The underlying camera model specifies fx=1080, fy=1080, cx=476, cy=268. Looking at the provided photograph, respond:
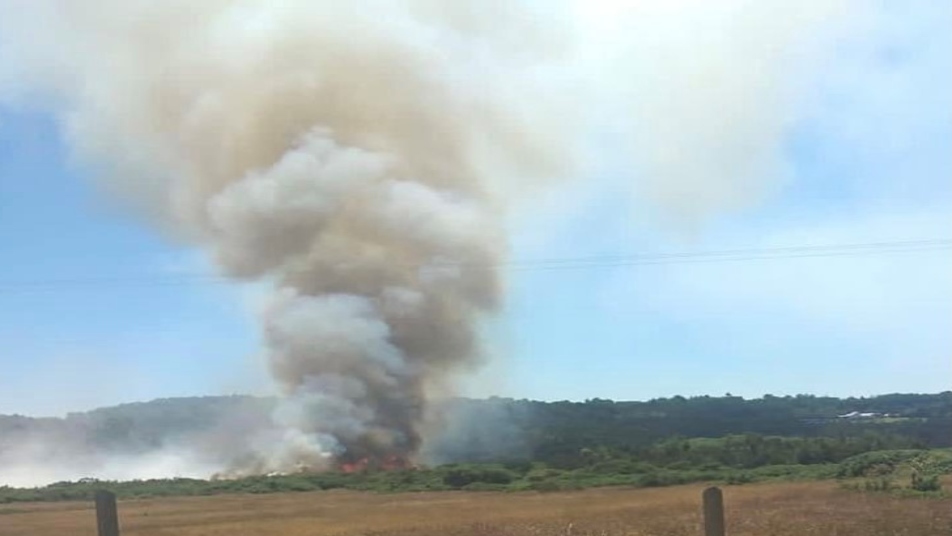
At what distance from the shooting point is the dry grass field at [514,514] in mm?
22094

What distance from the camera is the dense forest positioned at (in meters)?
44.6

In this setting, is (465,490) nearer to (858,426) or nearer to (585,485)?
(585,485)

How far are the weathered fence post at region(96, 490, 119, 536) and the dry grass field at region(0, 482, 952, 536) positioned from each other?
15.5 meters

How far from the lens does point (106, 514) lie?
593 centimetres

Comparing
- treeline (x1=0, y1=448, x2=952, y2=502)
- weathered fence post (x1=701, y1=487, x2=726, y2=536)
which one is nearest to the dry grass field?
treeline (x1=0, y1=448, x2=952, y2=502)

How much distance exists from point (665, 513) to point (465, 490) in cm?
1733

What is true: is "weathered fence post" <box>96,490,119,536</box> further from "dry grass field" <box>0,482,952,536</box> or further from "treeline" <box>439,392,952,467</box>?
"treeline" <box>439,392,952,467</box>

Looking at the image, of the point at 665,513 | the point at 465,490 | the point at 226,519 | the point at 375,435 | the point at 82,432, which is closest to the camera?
the point at 665,513

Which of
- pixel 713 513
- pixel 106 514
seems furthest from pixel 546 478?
pixel 106 514

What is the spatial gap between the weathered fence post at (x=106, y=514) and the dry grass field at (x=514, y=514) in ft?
50.8

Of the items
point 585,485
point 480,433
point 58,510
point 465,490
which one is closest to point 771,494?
point 585,485

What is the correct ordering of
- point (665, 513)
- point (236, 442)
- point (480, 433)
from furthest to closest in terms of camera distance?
point (480, 433) → point (236, 442) → point (665, 513)

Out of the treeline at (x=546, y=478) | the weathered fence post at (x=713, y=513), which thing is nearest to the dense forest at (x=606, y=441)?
the treeline at (x=546, y=478)

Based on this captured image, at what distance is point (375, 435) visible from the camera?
6812 cm
